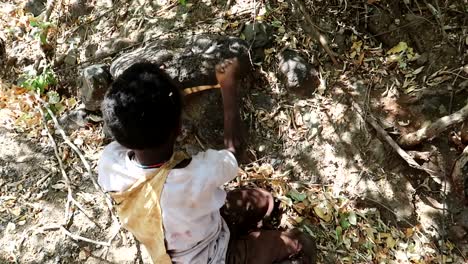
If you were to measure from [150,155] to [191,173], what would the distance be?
7.3 inches

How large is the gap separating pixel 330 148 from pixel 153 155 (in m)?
1.34

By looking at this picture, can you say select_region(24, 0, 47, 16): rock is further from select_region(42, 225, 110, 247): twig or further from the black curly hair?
the black curly hair

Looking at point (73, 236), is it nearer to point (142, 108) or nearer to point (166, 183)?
point (166, 183)

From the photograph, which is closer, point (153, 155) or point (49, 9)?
point (153, 155)

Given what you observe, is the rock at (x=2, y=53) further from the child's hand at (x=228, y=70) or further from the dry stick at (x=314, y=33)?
the dry stick at (x=314, y=33)

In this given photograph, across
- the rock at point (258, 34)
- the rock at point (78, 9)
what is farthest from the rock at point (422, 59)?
the rock at point (78, 9)

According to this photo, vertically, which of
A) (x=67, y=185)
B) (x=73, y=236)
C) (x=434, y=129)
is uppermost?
(x=434, y=129)

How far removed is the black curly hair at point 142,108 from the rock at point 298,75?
127 cm

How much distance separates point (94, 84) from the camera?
9.99 ft

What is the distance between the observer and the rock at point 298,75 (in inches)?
112

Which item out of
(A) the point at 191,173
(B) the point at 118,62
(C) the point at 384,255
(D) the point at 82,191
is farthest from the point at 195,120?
(C) the point at 384,255

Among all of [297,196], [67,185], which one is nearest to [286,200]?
[297,196]

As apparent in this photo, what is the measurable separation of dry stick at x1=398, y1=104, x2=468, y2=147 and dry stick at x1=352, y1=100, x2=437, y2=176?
73 mm

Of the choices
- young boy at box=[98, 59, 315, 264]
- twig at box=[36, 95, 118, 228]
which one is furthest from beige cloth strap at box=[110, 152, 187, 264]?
twig at box=[36, 95, 118, 228]
